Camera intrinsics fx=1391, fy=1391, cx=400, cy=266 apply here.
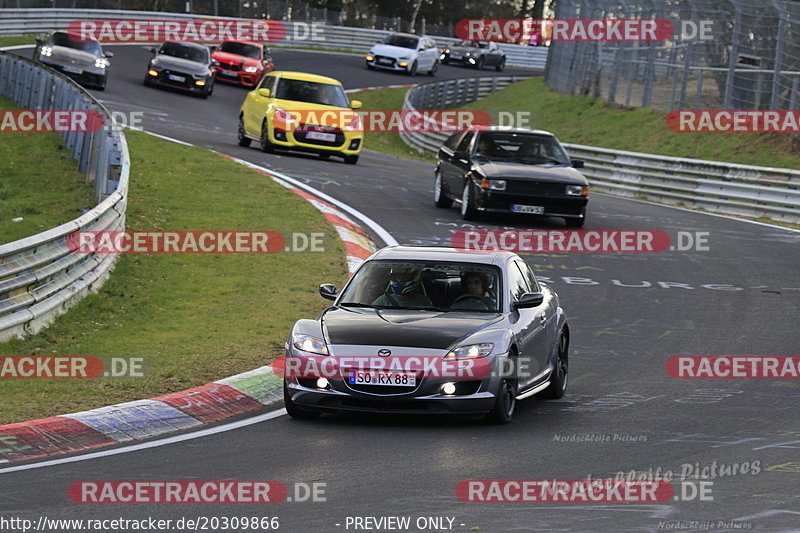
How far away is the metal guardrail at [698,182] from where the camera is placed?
25.9 m

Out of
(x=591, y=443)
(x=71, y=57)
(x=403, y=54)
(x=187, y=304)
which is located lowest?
(x=403, y=54)

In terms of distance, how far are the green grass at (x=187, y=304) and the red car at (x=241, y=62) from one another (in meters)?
24.5

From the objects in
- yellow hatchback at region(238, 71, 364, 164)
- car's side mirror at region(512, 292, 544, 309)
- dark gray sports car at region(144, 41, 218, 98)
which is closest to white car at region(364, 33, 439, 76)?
dark gray sports car at region(144, 41, 218, 98)

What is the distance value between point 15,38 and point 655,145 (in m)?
27.5

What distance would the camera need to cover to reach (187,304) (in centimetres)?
1437

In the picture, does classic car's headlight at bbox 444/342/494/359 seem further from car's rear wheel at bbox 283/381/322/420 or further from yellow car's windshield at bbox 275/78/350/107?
yellow car's windshield at bbox 275/78/350/107

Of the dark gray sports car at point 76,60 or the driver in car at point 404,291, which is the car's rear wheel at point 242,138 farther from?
the driver in car at point 404,291

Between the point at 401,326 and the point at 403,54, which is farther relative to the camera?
the point at 403,54

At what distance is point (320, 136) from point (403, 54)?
3213cm

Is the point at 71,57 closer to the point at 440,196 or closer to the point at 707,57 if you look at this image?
the point at 707,57

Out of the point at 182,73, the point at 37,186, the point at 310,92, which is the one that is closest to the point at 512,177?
the point at 37,186

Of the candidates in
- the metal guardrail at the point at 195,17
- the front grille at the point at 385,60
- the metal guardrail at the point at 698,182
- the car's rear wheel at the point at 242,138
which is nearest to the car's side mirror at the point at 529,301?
the metal guardrail at the point at 698,182

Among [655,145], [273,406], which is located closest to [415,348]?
[273,406]

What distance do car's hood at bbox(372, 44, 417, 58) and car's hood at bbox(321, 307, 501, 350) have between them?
50.4 meters
